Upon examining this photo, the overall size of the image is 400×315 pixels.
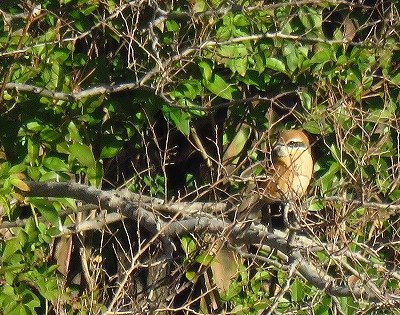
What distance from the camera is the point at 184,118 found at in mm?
4613

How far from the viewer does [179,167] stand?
511 cm

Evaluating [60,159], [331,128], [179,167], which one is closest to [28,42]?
[60,159]

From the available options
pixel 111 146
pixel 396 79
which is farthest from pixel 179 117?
pixel 396 79

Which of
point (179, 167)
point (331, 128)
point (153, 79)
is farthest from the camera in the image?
point (179, 167)

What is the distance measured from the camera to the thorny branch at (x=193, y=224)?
371 cm

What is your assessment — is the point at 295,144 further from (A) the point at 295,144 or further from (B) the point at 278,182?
A: (B) the point at 278,182

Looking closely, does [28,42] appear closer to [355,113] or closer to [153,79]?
[153,79]

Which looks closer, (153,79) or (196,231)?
(196,231)

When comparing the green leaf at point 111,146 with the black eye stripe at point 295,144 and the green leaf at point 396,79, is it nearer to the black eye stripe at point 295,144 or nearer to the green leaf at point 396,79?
the black eye stripe at point 295,144

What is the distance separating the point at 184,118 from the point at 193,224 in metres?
0.73

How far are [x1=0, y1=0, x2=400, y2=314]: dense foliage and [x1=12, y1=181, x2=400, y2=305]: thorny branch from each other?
11 centimetres

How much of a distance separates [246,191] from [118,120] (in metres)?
0.79

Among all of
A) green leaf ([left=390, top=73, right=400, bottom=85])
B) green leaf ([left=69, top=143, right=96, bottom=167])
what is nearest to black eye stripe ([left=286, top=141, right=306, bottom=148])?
green leaf ([left=390, top=73, right=400, bottom=85])

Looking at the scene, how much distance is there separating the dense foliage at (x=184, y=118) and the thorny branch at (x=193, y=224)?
0.11 m
